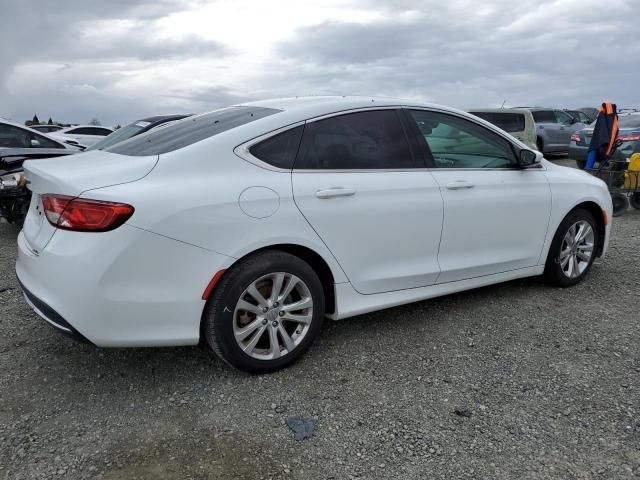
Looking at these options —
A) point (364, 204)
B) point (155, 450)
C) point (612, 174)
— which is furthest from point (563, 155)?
point (155, 450)

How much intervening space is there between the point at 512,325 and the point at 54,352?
122 inches

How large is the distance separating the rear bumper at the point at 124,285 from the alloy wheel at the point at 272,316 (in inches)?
9.6

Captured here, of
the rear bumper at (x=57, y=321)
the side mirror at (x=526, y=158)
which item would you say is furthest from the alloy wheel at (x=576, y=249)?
the rear bumper at (x=57, y=321)

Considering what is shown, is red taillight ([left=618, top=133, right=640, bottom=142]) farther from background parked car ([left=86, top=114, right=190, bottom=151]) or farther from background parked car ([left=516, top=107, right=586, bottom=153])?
background parked car ([left=86, top=114, right=190, bottom=151])

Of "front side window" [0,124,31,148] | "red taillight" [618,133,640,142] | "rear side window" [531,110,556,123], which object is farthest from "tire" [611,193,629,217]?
"front side window" [0,124,31,148]

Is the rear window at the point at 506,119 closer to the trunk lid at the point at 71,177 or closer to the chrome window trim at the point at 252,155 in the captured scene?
the chrome window trim at the point at 252,155

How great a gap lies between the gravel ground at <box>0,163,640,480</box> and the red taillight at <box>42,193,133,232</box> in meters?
0.97

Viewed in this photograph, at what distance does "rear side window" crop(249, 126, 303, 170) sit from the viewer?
3.11m

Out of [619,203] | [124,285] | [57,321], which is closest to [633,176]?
[619,203]

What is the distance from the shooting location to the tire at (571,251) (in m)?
4.60

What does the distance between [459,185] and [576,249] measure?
1.65 metres

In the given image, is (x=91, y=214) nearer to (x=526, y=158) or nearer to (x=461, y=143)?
(x=461, y=143)

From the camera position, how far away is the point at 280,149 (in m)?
3.18

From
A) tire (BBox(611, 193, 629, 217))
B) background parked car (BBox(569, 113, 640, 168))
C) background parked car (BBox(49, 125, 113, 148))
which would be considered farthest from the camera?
background parked car (BBox(49, 125, 113, 148))
